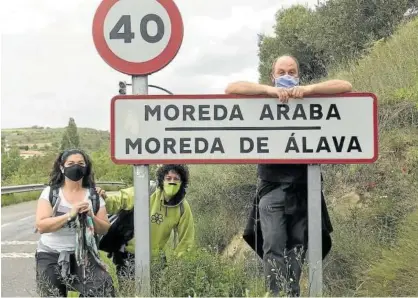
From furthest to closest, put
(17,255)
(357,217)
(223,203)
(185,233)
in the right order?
(17,255), (223,203), (357,217), (185,233)

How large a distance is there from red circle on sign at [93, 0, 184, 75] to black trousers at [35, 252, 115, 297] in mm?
1289

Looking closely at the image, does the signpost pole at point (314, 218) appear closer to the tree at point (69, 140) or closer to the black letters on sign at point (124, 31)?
the black letters on sign at point (124, 31)

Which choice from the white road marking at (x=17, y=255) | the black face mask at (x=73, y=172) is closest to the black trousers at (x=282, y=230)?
the black face mask at (x=73, y=172)

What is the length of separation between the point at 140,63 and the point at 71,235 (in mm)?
1245

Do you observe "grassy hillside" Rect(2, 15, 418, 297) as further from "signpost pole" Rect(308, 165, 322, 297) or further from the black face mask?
the black face mask

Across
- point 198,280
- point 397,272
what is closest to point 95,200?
point 198,280

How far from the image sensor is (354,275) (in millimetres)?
4469

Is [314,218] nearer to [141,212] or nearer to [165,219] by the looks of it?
[141,212]

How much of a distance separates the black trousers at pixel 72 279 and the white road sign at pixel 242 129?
0.76m

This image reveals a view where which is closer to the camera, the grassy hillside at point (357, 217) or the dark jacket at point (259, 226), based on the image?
the grassy hillside at point (357, 217)

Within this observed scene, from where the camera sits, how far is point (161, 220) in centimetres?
454

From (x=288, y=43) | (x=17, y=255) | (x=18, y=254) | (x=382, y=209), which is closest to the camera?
(x=382, y=209)

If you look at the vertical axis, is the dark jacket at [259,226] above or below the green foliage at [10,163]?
below

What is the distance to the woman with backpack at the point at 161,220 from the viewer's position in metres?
4.52
